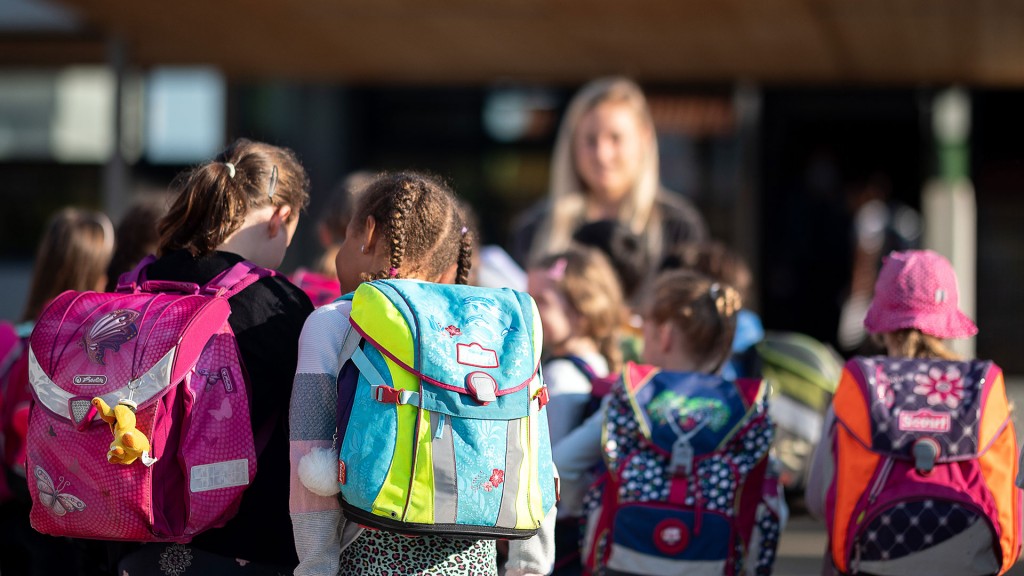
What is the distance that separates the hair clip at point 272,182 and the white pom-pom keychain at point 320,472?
2.38ft

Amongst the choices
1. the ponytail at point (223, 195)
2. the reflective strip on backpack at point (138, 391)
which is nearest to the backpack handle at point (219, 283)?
the ponytail at point (223, 195)

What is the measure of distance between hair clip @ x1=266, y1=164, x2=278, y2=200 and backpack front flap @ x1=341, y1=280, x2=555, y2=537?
0.51m

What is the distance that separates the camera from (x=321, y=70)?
9.79 meters

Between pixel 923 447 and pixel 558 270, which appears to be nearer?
pixel 923 447

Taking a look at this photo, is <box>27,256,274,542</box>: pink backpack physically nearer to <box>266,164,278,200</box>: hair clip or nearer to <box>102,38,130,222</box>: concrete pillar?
<box>266,164,278,200</box>: hair clip

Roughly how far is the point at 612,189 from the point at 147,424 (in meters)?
3.20

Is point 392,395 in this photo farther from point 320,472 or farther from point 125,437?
point 125,437

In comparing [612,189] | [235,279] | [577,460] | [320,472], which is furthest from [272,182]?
[612,189]

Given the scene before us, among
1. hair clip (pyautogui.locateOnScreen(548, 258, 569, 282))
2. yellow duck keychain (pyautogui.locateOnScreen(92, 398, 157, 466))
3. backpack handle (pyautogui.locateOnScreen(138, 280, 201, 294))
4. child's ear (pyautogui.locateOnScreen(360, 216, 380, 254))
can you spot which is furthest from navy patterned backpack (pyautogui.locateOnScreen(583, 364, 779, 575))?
yellow duck keychain (pyautogui.locateOnScreen(92, 398, 157, 466))

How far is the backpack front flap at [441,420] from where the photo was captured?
8.55 feet

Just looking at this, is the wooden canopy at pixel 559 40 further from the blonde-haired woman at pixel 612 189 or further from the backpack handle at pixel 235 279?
the backpack handle at pixel 235 279

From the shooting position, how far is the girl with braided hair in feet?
8.85

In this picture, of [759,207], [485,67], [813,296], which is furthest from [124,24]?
[813,296]

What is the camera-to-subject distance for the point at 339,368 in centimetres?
273
